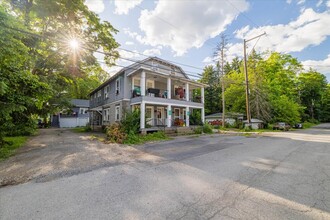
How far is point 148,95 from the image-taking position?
16719mm

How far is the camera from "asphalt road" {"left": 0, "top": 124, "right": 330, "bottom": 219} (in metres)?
2.92

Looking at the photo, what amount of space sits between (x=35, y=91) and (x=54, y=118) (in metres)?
30.0

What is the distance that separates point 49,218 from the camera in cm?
278

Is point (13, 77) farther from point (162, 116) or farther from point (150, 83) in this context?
point (162, 116)

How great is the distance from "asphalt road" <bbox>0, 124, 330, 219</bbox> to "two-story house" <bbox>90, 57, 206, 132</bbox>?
9.20 meters

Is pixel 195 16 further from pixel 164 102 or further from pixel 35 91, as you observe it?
pixel 35 91

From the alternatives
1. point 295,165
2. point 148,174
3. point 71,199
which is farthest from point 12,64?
point 295,165

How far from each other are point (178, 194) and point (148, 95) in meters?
13.7

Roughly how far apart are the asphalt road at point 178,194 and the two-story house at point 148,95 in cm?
920

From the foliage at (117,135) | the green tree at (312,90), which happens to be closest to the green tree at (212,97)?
the green tree at (312,90)

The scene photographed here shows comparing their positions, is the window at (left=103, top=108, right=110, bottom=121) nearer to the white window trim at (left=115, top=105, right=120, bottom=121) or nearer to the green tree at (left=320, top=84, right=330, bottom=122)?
the white window trim at (left=115, top=105, right=120, bottom=121)

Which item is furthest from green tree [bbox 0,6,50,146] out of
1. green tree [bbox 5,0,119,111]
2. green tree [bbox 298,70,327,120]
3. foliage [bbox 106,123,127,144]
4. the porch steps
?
green tree [bbox 298,70,327,120]

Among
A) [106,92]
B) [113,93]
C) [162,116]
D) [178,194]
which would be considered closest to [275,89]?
[162,116]

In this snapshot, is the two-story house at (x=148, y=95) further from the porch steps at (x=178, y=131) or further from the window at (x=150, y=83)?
the porch steps at (x=178, y=131)
